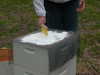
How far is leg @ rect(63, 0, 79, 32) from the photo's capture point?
186 centimetres

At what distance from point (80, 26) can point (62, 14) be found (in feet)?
7.52

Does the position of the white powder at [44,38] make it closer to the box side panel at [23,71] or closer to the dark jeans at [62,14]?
the box side panel at [23,71]

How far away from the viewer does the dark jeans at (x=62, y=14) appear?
186 centimetres

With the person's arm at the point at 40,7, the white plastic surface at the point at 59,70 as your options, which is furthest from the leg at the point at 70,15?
the white plastic surface at the point at 59,70

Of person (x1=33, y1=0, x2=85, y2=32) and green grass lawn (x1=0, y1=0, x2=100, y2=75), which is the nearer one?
person (x1=33, y1=0, x2=85, y2=32)

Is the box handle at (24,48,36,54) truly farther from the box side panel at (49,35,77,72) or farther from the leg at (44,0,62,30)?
the leg at (44,0,62,30)

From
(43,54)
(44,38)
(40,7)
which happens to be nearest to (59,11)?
(40,7)

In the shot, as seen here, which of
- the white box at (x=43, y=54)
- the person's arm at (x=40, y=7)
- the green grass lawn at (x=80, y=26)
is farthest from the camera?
the green grass lawn at (x=80, y=26)

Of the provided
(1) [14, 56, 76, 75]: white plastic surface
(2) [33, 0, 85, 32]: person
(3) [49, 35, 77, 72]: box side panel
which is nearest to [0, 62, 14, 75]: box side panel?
(1) [14, 56, 76, 75]: white plastic surface

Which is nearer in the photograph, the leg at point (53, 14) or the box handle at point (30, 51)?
the box handle at point (30, 51)

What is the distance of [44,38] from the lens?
57.9 inches

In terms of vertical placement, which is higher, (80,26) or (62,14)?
(62,14)

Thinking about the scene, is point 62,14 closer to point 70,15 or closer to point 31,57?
point 70,15

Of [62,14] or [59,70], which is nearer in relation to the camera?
[59,70]
